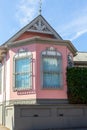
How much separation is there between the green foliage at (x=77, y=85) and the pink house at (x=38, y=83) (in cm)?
30

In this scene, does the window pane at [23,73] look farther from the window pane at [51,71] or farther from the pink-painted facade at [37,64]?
the window pane at [51,71]

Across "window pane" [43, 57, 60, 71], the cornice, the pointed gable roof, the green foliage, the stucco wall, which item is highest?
the pointed gable roof

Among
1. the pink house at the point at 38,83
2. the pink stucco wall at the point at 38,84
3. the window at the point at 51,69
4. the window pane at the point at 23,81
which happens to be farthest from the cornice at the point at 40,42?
the window pane at the point at 23,81

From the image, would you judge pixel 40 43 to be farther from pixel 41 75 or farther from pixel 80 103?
pixel 80 103

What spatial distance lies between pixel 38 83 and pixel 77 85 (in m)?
2.29

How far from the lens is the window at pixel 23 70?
18141mm

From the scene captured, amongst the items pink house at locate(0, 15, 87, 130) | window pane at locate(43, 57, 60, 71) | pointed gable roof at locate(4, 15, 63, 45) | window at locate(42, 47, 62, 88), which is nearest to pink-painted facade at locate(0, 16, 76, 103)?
pink house at locate(0, 15, 87, 130)

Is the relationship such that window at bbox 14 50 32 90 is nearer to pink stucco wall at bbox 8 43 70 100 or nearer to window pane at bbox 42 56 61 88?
pink stucco wall at bbox 8 43 70 100

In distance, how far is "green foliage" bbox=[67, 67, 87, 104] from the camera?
1828 cm

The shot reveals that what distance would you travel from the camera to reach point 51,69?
18.4 meters

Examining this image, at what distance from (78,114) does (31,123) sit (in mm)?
2878

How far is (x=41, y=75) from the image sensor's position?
1805 centimetres

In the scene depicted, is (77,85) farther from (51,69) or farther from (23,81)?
(23,81)

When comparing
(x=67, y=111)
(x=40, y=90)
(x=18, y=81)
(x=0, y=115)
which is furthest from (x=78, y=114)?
(x=0, y=115)
